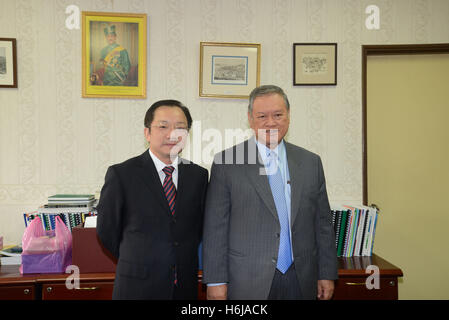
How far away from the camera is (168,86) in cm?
223

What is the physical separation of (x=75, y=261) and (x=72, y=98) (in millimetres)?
1159

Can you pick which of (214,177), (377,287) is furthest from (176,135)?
(377,287)

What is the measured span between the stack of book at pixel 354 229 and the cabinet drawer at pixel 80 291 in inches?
55.2

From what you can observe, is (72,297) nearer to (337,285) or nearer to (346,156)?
(337,285)

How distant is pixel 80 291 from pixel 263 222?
1.09 meters

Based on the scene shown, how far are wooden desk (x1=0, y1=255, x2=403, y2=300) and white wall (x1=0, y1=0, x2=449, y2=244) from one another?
64 cm

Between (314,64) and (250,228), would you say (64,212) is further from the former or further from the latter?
(314,64)

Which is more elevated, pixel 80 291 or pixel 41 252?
pixel 41 252

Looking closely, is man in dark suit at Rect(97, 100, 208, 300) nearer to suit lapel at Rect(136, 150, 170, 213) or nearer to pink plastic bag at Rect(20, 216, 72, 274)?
suit lapel at Rect(136, 150, 170, 213)

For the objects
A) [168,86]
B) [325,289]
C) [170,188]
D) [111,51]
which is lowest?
[325,289]

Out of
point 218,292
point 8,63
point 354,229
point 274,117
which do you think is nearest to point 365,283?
point 354,229

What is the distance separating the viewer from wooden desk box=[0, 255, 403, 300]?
1.61 meters

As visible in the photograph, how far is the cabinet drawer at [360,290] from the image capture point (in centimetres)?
172

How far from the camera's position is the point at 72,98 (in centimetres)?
219
